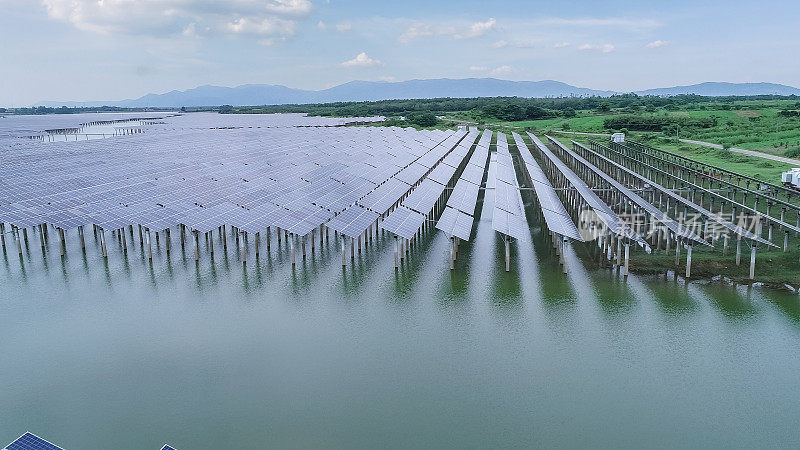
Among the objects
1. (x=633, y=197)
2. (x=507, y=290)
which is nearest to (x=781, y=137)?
(x=633, y=197)

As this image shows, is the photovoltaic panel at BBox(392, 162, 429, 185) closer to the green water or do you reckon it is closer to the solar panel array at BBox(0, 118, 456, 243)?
the solar panel array at BBox(0, 118, 456, 243)

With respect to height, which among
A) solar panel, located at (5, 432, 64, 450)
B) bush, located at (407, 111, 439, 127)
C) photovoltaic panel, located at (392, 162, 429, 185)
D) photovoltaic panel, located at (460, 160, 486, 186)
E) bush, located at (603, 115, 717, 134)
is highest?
bush, located at (407, 111, 439, 127)

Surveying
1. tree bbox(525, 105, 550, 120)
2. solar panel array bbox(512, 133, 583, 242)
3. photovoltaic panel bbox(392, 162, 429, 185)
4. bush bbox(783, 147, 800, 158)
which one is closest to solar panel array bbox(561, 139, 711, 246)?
solar panel array bbox(512, 133, 583, 242)

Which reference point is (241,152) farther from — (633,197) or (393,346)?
(393,346)

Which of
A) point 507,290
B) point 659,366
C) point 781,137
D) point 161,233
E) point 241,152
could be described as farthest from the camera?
point 781,137

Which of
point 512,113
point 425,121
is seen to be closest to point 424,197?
point 425,121

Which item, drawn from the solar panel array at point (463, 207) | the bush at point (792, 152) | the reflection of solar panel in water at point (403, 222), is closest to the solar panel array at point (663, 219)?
the solar panel array at point (463, 207)
